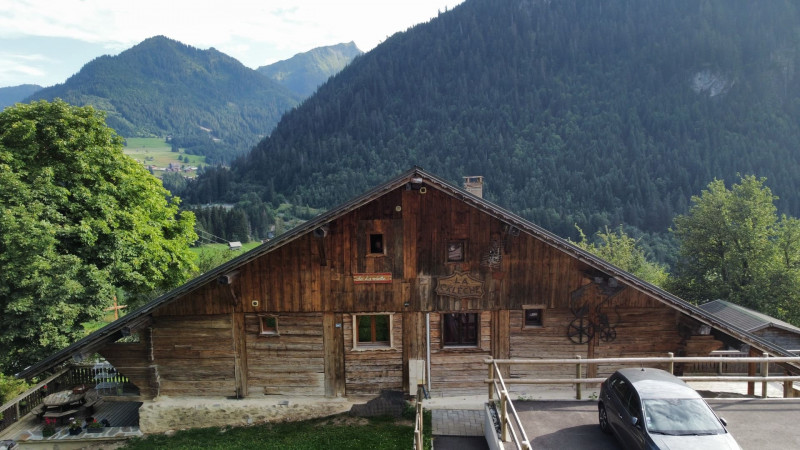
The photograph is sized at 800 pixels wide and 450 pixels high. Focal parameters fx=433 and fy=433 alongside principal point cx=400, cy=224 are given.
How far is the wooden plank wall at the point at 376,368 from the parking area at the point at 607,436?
504 cm

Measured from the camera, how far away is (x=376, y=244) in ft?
51.9

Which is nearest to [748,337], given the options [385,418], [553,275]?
[553,275]

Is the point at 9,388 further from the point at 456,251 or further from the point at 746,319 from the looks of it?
A: the point at 746,319

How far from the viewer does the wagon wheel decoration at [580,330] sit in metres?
15.9

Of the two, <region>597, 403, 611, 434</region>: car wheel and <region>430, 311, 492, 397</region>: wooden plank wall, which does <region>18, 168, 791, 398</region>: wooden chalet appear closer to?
<region>430, 311, 492, 397</region>: wooden plank wall

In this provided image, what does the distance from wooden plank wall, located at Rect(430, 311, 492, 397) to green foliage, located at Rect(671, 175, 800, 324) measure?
3056cm

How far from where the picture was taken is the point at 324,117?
188 metres

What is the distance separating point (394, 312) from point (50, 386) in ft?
47.8

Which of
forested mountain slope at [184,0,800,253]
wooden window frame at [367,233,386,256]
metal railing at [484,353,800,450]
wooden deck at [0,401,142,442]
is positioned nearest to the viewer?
metal railing at [484,353,800,450]

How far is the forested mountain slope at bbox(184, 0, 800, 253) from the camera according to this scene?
5032 inches

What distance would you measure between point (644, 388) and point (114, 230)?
75.7 feet

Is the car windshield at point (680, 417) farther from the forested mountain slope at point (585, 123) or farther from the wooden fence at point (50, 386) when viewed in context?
the forested mountain slope at point (585, 123)

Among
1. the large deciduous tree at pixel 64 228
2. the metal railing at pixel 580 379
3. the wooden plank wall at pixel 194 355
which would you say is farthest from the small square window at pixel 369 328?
the large deciduous tree at pixel 64 228

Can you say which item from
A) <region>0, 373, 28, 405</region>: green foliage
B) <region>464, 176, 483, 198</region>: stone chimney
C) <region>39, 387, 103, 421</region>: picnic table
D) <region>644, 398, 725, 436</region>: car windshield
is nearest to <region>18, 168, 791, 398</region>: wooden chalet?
<region>39, 387, 103, 421</region>: picnic table
